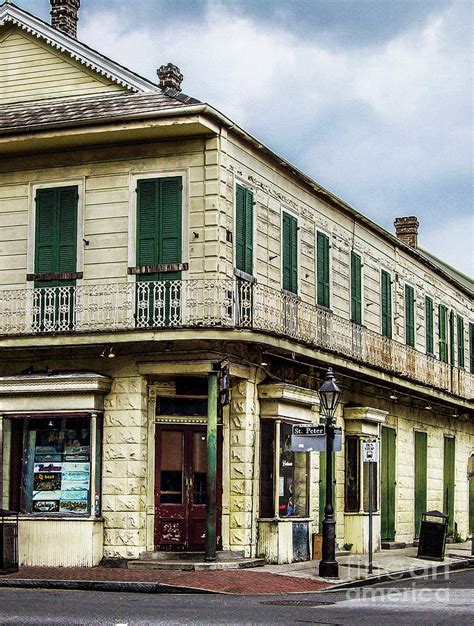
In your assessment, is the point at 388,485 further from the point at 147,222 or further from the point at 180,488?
the point at 147,222

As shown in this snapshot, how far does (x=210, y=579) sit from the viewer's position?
1733 cm

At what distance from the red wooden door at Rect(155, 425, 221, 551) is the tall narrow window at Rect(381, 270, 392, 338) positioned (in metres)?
8.81

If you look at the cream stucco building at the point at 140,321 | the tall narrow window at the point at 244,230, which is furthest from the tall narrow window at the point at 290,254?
the tall narrow window at the point at 244,230

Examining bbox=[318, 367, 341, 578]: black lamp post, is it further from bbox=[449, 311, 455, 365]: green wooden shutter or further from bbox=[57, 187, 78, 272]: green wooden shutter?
bbox=[449, 311, 455, 365]: green wooden shutter

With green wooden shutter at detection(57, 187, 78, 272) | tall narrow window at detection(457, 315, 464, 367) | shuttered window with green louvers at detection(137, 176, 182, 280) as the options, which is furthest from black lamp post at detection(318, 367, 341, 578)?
tall narrow window at detection(457, 315, 464, 367)

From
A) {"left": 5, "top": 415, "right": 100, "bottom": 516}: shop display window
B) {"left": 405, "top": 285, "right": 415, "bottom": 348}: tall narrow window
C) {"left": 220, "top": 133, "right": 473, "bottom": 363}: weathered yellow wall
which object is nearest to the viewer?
{"left": 5, "top": 415, "right": 100, "bottom": 516}: shop display window

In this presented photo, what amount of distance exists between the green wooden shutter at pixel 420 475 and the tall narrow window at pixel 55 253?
12.3 meters

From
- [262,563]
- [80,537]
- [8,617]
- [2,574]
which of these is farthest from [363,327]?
[8,617]

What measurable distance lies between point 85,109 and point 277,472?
7457 millimetres

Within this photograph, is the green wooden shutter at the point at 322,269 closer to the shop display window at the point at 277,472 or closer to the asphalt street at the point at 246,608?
the shop display window at the point at 277,472

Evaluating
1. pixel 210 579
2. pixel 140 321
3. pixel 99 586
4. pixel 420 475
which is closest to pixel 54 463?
pixel 140 321

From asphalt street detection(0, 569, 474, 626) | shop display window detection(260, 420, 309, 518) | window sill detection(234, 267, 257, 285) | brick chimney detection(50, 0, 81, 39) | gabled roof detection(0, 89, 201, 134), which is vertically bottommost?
asphalt street detection(0, 569, 474, 626)

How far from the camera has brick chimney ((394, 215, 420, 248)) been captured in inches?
1406

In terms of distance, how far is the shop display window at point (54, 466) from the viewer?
20234mm
